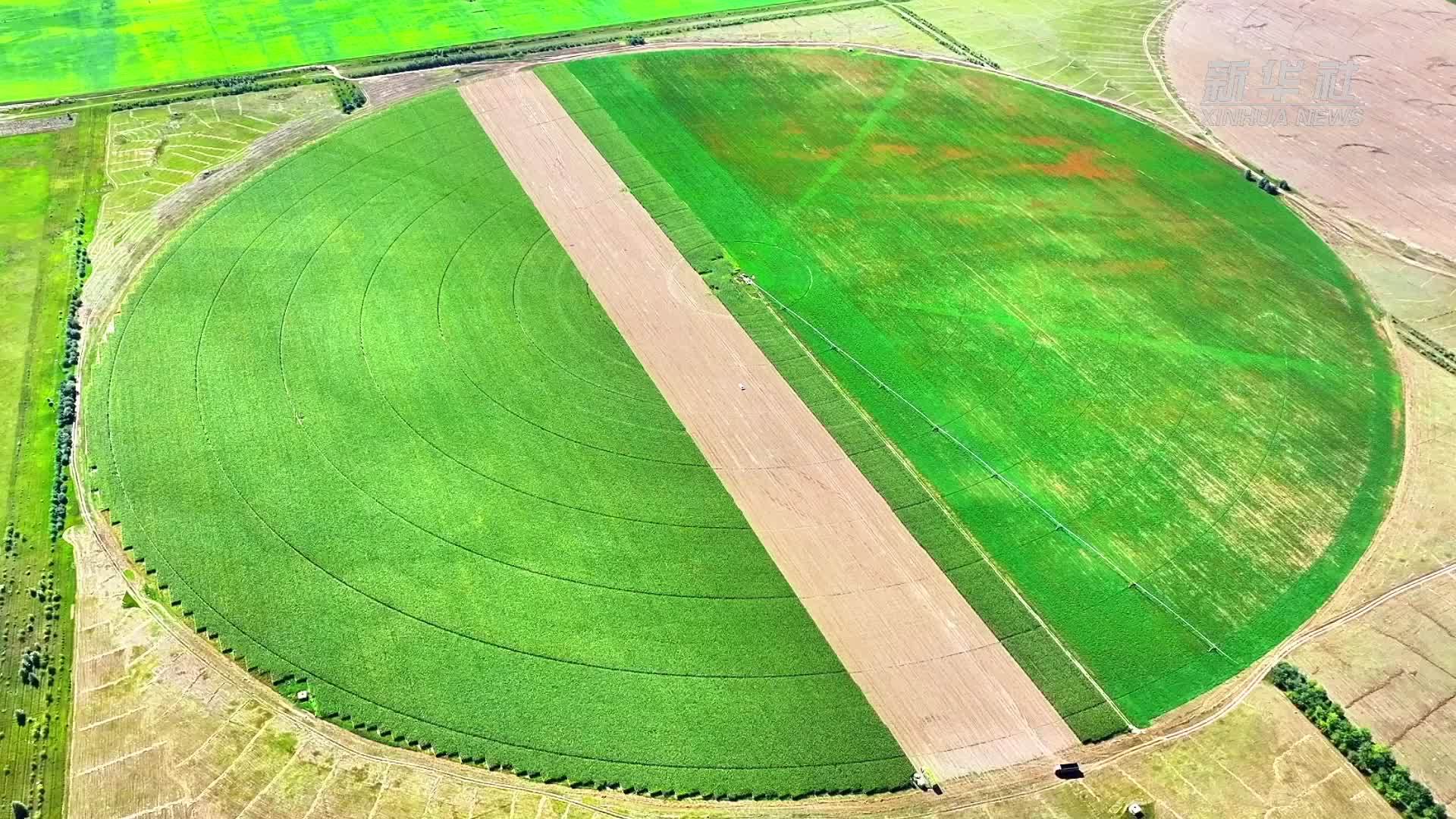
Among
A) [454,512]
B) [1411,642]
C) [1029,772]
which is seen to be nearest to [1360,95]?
[1411,642]

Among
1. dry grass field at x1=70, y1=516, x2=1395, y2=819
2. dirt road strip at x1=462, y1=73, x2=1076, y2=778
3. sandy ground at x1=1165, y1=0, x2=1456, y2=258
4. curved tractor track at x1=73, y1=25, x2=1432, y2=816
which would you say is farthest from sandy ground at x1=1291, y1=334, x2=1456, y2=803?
sandy ground at x1=1165, y1=0, x2=1456, y2=258

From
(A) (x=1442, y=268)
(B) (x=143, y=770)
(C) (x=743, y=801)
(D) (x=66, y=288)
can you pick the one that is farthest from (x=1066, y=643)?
(D) (x=66, y=288)

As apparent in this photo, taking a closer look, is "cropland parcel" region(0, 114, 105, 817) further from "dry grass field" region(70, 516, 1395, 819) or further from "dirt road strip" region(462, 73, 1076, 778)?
"dirt road strip" region(462, 73, 1076, 778)

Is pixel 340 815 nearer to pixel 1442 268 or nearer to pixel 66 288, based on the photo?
pixel 66 288

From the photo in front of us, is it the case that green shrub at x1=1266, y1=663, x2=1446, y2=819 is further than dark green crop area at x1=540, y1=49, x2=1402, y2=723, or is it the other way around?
dark green crop area at x1=540, y1=49, x2=1402, y2=723

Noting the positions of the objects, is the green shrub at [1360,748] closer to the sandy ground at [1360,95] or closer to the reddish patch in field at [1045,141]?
the sandy ground at [1360,95]

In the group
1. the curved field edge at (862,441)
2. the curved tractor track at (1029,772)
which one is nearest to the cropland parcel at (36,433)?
the curved tractor track at (1029,772)

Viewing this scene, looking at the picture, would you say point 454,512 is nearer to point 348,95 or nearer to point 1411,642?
point 1411,642
